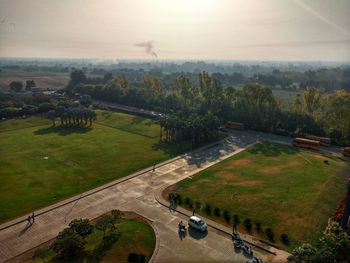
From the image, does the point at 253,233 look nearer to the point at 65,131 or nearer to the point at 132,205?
the point at 132,205

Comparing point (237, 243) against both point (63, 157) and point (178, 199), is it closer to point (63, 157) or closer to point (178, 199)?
point (178, 199)

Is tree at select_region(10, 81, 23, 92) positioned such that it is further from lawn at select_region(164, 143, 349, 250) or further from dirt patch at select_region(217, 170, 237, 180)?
dirt patch at select_region(217, 170, 237, 180)

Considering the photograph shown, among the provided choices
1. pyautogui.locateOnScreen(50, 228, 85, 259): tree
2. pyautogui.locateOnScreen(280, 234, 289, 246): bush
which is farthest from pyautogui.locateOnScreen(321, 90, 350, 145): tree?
pyautogui.locateOnScreen(50, 228, 85, 259): tree

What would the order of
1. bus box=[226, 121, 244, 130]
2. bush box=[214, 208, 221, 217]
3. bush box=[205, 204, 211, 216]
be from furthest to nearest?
bus box=[226, 121, 244, 130] < bush box=[205, 204, 211, 216] < bush box=[214, 208, 221, 217]

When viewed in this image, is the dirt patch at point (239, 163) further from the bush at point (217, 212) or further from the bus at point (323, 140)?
the bus at point (323, 140)

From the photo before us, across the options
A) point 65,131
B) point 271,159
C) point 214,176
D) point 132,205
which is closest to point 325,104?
point 271,159

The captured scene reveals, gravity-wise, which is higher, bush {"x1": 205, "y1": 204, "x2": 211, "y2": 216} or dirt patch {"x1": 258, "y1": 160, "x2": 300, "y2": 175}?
dirt patch {"x1": 258, "y1": 160, "x2": 300, "y2": 175}
